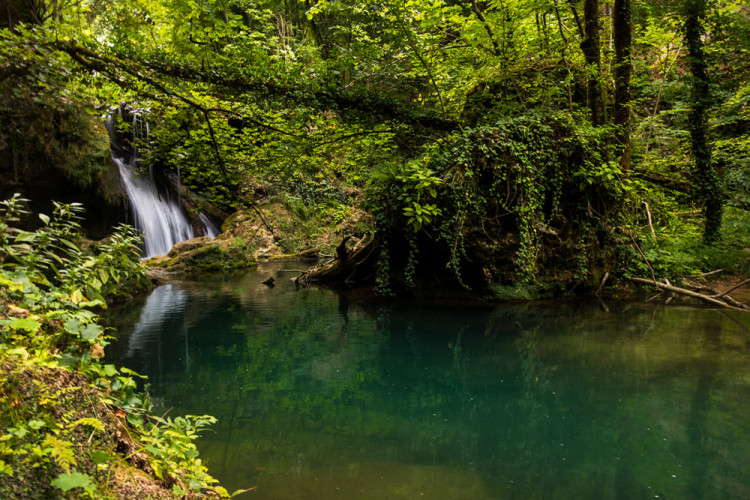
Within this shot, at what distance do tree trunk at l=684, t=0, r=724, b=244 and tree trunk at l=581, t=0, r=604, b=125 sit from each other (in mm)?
2449

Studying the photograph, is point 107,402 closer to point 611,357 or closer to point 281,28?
point 611,357

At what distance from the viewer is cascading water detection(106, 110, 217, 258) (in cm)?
1867

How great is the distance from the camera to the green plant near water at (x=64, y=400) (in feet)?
4.42

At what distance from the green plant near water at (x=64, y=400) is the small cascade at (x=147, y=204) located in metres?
17.2

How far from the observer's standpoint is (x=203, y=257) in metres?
18.3

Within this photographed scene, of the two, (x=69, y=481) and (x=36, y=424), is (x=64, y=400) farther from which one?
(x=69, y=481)

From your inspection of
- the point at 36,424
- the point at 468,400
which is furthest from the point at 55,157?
the point at 36,424

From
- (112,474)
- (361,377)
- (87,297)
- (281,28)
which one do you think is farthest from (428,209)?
(281,28)

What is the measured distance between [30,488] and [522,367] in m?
5.27

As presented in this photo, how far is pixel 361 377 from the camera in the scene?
17.6ft

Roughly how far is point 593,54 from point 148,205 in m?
19.3

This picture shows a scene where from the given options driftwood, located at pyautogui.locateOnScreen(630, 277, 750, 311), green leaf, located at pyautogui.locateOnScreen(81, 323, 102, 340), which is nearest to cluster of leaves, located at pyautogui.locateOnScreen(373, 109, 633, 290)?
driftwood, located at pyautogui.locateOnScreen(630, 277, 750, 311)

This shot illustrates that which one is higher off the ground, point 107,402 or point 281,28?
point 281,28

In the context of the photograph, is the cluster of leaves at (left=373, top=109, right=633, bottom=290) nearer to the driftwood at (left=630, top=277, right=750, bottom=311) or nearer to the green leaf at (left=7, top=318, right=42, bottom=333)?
the driftwood at (left=630, top=277, right=750, bottom=311)
